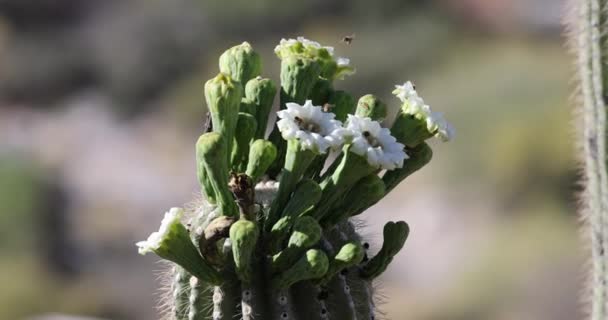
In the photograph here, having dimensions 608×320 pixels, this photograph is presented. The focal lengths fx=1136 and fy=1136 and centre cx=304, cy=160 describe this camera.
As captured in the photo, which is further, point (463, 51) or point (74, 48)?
point (74, 48)

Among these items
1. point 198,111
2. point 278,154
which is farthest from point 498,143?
point 278,154

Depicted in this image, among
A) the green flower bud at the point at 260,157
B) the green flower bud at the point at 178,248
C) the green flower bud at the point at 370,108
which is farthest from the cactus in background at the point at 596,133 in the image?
the green flower bud at the point at 178,248

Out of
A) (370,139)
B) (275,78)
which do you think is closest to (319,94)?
(370,139)

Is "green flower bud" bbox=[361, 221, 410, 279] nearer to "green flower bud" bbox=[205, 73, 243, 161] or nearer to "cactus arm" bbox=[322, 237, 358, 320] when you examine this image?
"cactus arm" bbox=[322, 237, 358, 320]

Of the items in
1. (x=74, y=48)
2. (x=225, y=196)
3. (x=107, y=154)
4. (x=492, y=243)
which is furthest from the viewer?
(x=74, y=48)

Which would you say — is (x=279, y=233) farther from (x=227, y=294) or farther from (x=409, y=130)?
(x=409, y=130)

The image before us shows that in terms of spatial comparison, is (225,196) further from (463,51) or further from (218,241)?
(463,51)

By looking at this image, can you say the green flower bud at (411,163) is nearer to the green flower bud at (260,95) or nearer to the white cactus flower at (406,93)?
the white cactus flower at (406,93)
